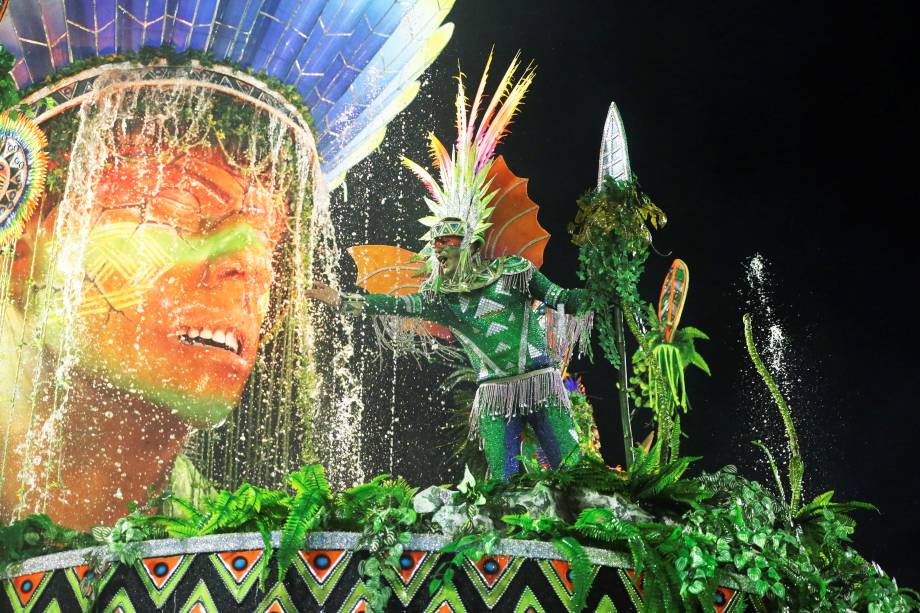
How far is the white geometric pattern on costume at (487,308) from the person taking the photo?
15.0ft

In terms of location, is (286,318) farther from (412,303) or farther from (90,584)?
(90,584)

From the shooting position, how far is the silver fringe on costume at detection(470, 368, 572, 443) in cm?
446

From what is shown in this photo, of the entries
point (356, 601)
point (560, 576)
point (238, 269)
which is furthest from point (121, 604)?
point (238, 269)

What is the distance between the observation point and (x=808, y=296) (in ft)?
23.2

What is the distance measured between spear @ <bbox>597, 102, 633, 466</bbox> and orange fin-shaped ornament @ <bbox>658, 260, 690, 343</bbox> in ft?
0.67

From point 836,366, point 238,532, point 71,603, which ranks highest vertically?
point 836,366

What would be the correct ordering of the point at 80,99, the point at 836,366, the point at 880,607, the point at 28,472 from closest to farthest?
the point at 880,607, the point at 28,472, the point at 80,99, the point at 836,366

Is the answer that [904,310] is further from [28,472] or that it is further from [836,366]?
[28,472]

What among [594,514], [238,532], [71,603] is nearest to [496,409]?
[594,514]

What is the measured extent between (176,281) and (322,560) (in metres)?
3.77

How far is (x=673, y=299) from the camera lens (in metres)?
4.42

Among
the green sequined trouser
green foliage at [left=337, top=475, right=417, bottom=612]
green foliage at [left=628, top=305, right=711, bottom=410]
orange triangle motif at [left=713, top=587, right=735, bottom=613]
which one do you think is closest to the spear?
green foliage at [left=628, top=305, right=711, bottom=410]

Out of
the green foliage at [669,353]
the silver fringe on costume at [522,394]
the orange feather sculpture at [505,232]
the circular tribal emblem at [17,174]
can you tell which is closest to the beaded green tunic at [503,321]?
the silver fringe on costume at [522,394]

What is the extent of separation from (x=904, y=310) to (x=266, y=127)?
485 cm
